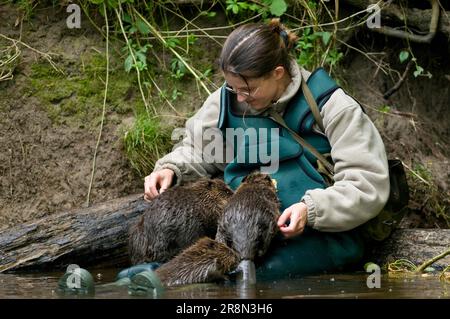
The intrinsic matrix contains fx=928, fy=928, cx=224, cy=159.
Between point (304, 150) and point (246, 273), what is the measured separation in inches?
36.6

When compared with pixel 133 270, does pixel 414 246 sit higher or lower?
higher

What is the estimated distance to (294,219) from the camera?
5.06 metres

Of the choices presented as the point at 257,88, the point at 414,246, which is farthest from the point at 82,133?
the point at 414,246

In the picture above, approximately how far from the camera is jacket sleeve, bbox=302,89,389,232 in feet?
16.9

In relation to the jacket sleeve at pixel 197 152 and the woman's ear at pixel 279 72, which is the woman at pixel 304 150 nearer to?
Result: the woman's ear at pixel 279 72

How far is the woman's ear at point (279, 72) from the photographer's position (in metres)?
5.37

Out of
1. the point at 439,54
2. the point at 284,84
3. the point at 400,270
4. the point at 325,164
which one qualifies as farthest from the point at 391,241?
the point at 439,54

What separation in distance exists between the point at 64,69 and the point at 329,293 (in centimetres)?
365

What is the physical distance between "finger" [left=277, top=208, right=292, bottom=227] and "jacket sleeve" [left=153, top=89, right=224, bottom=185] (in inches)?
34.5

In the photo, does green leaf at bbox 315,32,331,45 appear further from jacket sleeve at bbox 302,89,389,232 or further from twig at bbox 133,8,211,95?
jacket sleeve at bbox 302,89,389,232

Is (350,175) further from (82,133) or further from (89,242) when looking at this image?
(82,133)

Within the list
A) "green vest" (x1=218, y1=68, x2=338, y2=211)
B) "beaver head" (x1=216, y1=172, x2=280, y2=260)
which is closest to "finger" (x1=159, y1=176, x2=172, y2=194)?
"green vest" (x1=218, y1=68, x2=338, y2=211)
